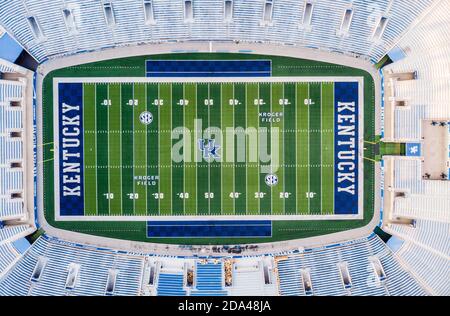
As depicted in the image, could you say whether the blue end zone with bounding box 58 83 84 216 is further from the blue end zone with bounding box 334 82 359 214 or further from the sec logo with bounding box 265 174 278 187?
the blue end zone with bounding box 334 82 359 214

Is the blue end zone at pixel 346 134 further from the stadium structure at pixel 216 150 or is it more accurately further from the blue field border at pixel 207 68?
the blue field border at pixel 207 68

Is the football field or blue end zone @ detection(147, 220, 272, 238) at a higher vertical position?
the football field

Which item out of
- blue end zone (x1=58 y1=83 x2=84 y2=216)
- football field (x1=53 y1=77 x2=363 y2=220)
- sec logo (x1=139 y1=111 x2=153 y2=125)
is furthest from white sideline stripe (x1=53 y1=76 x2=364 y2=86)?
sec logo (x1=139 y1=111 x2=153 y2=125)

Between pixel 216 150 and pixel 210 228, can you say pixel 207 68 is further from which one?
pixel 210 228

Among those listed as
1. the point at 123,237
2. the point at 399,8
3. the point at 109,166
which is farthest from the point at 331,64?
the point at 123,237

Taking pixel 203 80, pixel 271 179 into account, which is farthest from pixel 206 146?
pixel 271 179
